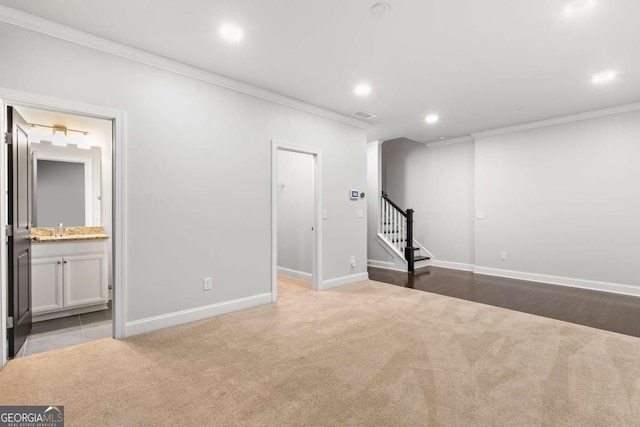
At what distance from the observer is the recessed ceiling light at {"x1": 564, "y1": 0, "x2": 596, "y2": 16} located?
2.31m

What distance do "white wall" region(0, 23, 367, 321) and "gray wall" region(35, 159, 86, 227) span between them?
6.19ft

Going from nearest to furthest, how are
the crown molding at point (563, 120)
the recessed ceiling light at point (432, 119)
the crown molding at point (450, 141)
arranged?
the crown molding at point (563, 120) < the recessed ceiling light at point (432, 119) < the crown molding at point (450, 141)

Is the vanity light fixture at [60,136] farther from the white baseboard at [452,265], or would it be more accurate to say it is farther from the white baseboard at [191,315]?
the white baseboard at [452,265]

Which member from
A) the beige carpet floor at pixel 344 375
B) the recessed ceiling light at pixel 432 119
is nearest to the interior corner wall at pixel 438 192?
the recessed ceiling light at pixel 432 119

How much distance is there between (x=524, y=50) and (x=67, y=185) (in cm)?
558

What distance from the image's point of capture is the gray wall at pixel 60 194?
13.0 ft

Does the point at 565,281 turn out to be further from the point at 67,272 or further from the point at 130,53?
the point at 67,272

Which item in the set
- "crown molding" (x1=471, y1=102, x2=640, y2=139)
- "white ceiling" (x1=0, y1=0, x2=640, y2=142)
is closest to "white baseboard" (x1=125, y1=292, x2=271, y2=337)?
"white ceiling" (x1=0, y1=0, x2=640, y2=142)

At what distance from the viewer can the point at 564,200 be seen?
514 centimetres

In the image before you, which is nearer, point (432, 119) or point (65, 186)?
point (65, 186)

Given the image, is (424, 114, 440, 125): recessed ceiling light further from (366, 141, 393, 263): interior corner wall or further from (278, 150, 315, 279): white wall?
(278, 150, 315, 279): white wall

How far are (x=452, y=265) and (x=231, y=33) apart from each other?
19.7 feet

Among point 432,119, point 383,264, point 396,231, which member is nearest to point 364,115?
point 432,119

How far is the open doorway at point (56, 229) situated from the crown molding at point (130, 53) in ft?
2.11
